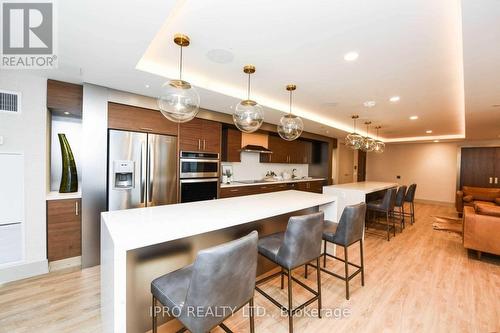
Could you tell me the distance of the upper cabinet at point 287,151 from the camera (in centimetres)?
570

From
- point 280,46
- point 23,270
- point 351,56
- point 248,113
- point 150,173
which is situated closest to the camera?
point 280,46

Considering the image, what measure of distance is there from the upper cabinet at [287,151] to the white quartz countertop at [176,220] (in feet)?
11.5

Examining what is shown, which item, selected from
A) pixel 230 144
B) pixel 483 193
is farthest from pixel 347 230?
pixel 483 193

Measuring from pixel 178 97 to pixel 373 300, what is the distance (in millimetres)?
2728

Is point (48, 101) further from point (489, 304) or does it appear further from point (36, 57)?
point (489, 304)

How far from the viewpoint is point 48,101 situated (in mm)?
2602

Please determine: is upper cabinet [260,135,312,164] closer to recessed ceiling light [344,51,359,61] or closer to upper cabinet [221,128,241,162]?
upper cabinet [221,128,241,162]

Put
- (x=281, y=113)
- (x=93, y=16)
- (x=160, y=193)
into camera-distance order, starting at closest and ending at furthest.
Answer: (x=93, y=16)
(x=160, y=193)
(x=281, y=113)

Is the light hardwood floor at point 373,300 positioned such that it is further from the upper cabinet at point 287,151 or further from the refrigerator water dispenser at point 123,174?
the upper cabinet at point 287,151

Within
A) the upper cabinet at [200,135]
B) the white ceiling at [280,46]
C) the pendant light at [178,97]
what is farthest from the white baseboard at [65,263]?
the pendant light at [178,97]

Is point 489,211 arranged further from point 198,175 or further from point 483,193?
point 198,175

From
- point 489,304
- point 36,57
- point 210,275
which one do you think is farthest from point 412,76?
point 36,57

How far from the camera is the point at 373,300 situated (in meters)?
2.14

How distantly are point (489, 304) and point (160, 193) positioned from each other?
4.07 metres
